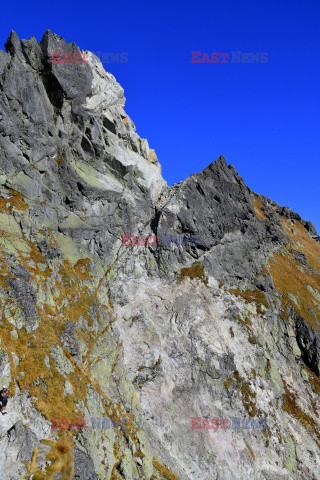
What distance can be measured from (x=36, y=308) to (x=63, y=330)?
3.14m

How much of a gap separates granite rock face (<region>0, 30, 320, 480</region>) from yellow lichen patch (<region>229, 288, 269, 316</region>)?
8.1 inches

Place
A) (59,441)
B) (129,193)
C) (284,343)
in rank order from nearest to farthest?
(59,441) < (284,343) < (129,193)

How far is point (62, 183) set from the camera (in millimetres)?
37656

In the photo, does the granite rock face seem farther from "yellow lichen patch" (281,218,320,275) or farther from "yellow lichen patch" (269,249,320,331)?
"yellow lichen patch" (281,218,320,275)

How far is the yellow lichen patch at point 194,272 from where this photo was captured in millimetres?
40719

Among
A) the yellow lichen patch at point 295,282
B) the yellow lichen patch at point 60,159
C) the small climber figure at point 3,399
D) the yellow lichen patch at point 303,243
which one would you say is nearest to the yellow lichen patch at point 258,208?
the yellow lichen patch at point 295,282

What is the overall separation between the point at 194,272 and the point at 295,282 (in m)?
22.8

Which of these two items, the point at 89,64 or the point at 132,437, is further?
the point at 89,64

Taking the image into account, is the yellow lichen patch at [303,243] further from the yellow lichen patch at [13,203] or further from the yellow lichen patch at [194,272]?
the yellow lichen patch at [13,203]

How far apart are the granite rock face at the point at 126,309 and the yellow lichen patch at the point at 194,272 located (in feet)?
1.06

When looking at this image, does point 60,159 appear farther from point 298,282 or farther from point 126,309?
point 298,282

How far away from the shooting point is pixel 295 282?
171ft

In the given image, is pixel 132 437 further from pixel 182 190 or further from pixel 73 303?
pixel 182 190

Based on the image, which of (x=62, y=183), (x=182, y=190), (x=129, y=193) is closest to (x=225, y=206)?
(x=182, y=190)
